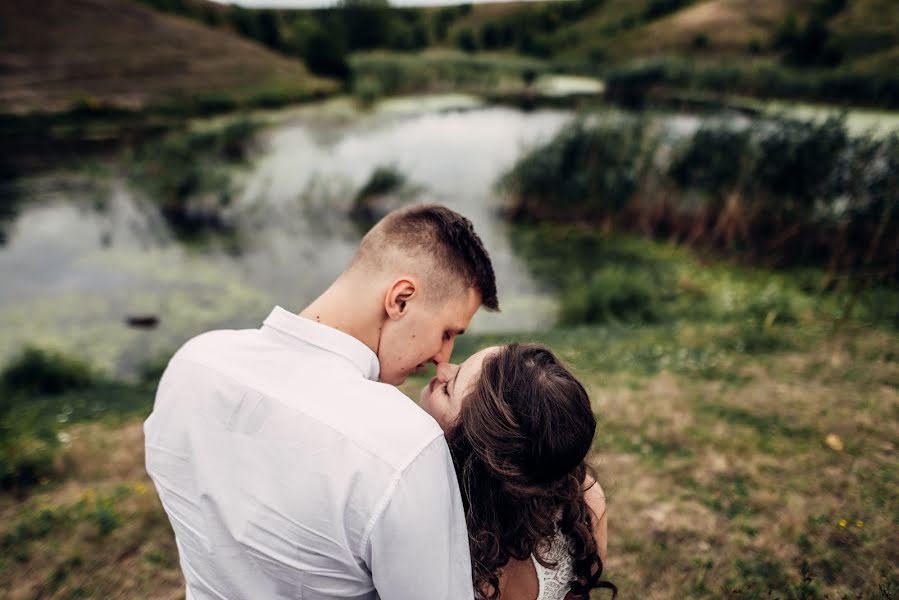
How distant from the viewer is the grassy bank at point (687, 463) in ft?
9.62

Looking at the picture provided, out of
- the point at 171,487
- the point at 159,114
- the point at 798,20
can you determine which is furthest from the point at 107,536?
the point at 798,20

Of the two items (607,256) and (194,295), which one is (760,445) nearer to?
(607,256)

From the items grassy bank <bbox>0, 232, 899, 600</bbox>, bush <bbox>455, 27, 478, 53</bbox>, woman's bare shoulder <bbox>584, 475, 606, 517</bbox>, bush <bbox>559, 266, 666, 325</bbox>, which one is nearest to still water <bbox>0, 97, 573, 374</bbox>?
bush <bbox>559, 266, 666, 325</bbox>

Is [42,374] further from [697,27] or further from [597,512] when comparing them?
[697,27]

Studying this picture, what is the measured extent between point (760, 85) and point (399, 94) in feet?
66.3

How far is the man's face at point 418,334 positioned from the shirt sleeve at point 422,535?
1.60 feet

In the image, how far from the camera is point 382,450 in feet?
3.58

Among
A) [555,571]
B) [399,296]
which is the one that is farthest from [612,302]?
[399,296]

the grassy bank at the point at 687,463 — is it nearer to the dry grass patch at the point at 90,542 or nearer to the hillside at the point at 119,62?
the dry grass patch at the point at 90,542

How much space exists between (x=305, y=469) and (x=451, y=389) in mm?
704

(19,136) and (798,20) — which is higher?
(798,20)

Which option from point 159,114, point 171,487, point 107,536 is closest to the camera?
point 171,487

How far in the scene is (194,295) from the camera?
9.48 metres

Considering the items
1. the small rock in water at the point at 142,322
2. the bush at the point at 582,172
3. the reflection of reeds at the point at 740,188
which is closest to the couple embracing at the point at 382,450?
the small rock in water at the point at 142,322
